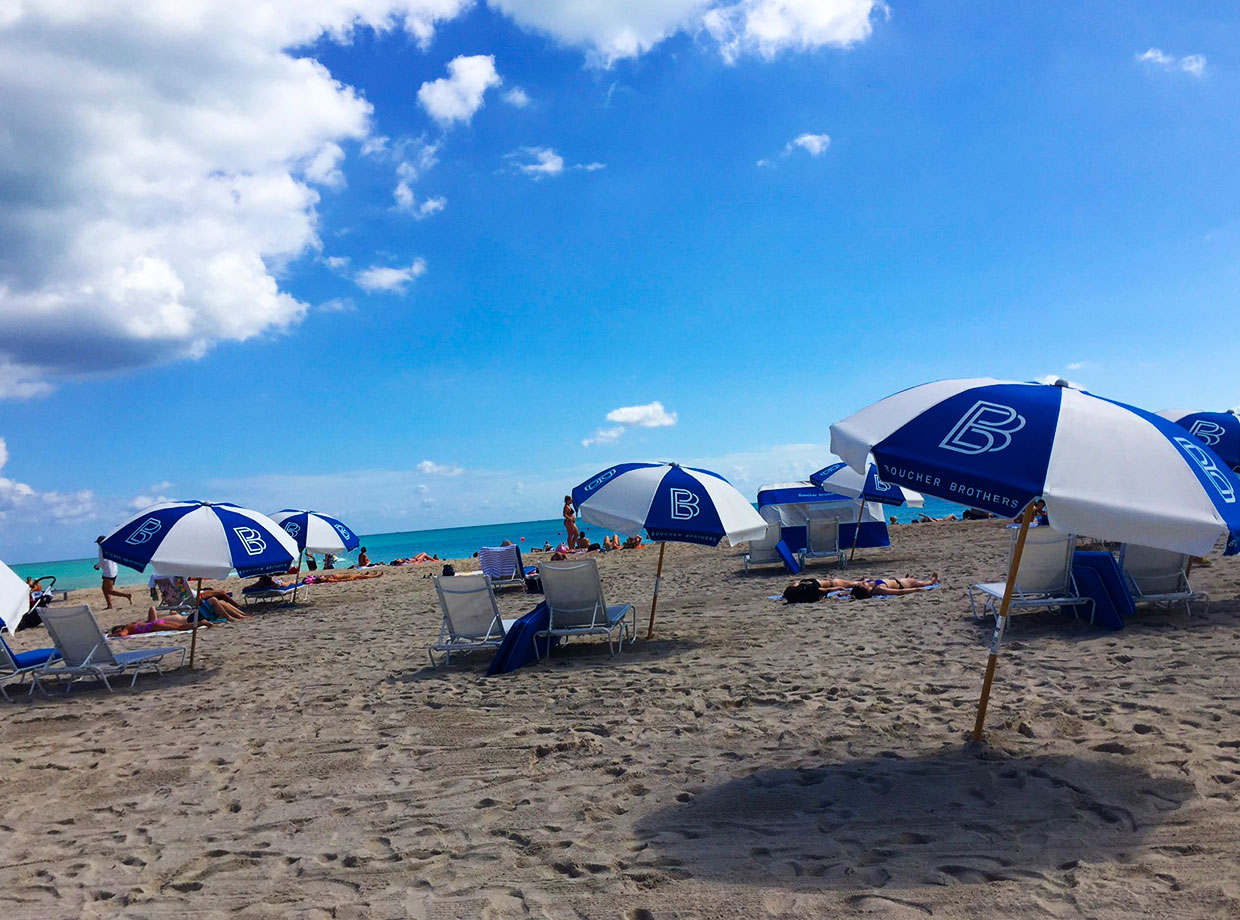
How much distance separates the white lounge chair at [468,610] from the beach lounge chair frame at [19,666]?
363 centimetres

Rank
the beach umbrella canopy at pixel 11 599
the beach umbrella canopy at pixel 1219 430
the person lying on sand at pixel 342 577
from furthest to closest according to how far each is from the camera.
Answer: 1. the person lying on sand at pixel 342 577
2. the beach umbrella canopy at pixel 1219 430
3. the beach umbrella canopy at pixel 11 599

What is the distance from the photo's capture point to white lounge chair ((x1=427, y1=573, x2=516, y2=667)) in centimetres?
771

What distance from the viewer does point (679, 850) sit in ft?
11.4

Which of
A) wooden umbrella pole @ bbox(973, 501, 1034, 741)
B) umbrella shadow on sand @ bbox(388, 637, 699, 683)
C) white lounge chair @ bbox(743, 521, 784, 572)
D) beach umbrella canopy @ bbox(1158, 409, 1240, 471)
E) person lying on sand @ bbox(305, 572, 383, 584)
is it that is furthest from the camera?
person lying on sand @ bbox(305, 572, 383, 584)

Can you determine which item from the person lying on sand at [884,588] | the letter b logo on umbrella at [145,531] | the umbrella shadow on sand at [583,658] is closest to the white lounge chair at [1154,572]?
the person lying on sand at [884,588]

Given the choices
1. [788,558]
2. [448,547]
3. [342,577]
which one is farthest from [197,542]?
[448,547]

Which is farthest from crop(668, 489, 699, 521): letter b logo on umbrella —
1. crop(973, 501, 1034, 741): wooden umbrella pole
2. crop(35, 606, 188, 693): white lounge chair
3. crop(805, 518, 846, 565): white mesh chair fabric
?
crop(805, 518, 846, 565): white mesh chair fabric

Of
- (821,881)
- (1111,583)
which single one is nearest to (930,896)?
(821,881)

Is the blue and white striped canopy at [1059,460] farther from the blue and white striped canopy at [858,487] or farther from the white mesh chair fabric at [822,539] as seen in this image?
the white mesh chair fabric at [822,539]

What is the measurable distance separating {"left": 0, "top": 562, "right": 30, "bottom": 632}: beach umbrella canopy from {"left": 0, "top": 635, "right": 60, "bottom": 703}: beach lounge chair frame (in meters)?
3.86

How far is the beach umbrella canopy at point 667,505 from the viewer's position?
7145 mm

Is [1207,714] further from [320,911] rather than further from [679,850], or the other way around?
[320,911]

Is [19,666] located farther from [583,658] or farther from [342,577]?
[342,577]

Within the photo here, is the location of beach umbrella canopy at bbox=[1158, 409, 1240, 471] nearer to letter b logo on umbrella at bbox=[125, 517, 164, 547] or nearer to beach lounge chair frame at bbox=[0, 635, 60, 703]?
letter b logo on umbrella at bbox=[125, 517, 164, 547]
